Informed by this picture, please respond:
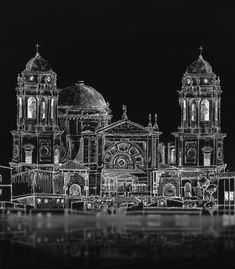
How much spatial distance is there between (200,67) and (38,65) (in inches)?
493

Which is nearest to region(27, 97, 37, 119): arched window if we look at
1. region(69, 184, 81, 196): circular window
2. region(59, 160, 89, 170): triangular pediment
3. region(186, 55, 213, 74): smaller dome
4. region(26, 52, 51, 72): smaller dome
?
region(26, 52, 51, 72): smaller dome

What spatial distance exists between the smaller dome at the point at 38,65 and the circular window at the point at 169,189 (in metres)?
12.7

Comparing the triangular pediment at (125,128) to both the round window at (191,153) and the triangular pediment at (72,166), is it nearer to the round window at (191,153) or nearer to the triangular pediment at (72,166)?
the triangular pediment at (72,166)

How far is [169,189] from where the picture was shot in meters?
108

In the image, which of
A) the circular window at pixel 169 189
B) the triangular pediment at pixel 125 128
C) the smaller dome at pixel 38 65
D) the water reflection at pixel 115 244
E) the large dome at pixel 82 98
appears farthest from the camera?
the large dome at pixel 82 98

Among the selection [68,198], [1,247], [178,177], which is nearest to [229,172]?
[178,177]

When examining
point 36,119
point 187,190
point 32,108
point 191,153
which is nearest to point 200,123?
point 191,153

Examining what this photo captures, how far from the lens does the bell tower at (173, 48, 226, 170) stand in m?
108

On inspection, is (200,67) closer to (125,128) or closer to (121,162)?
(125,128)

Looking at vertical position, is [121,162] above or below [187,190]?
above

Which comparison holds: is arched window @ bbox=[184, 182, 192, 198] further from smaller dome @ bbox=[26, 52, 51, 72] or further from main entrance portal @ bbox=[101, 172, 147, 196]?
smaller dome @ bbox=[26, 52, 51, 72]

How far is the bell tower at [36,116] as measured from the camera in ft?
349

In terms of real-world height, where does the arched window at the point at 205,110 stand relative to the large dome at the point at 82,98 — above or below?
below

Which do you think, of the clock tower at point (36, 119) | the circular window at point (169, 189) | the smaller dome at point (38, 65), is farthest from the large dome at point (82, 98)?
the circular window at point (169, 189)
